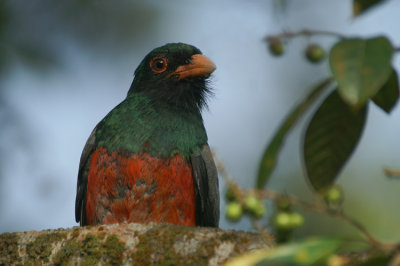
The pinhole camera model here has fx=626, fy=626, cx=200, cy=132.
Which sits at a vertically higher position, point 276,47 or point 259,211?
point 276,47

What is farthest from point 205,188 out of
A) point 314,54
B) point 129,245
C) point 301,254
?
point 301,254

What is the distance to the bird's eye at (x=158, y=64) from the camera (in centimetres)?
541

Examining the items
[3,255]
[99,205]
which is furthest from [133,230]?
[99,205]

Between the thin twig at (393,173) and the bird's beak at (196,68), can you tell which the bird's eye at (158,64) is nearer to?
the bird's beak at (196,68)

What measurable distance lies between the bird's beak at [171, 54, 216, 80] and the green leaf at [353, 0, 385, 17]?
3.55 metres

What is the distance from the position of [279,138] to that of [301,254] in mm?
474

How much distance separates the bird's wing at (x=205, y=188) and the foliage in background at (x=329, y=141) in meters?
2.37

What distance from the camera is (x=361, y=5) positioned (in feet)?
5.69

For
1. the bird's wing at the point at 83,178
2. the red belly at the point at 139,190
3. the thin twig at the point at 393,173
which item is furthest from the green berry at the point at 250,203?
the bird's wing at the point at 83,178

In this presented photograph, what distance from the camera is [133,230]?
11.2ft

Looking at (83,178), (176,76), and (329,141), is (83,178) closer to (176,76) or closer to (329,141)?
(176,76)

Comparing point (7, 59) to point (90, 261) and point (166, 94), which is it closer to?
point (166, 94)

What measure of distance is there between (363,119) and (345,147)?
0.37 feet

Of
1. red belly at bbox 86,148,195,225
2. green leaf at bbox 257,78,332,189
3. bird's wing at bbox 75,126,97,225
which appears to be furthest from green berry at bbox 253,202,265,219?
bird's wing at bbox 75,126,97,225
